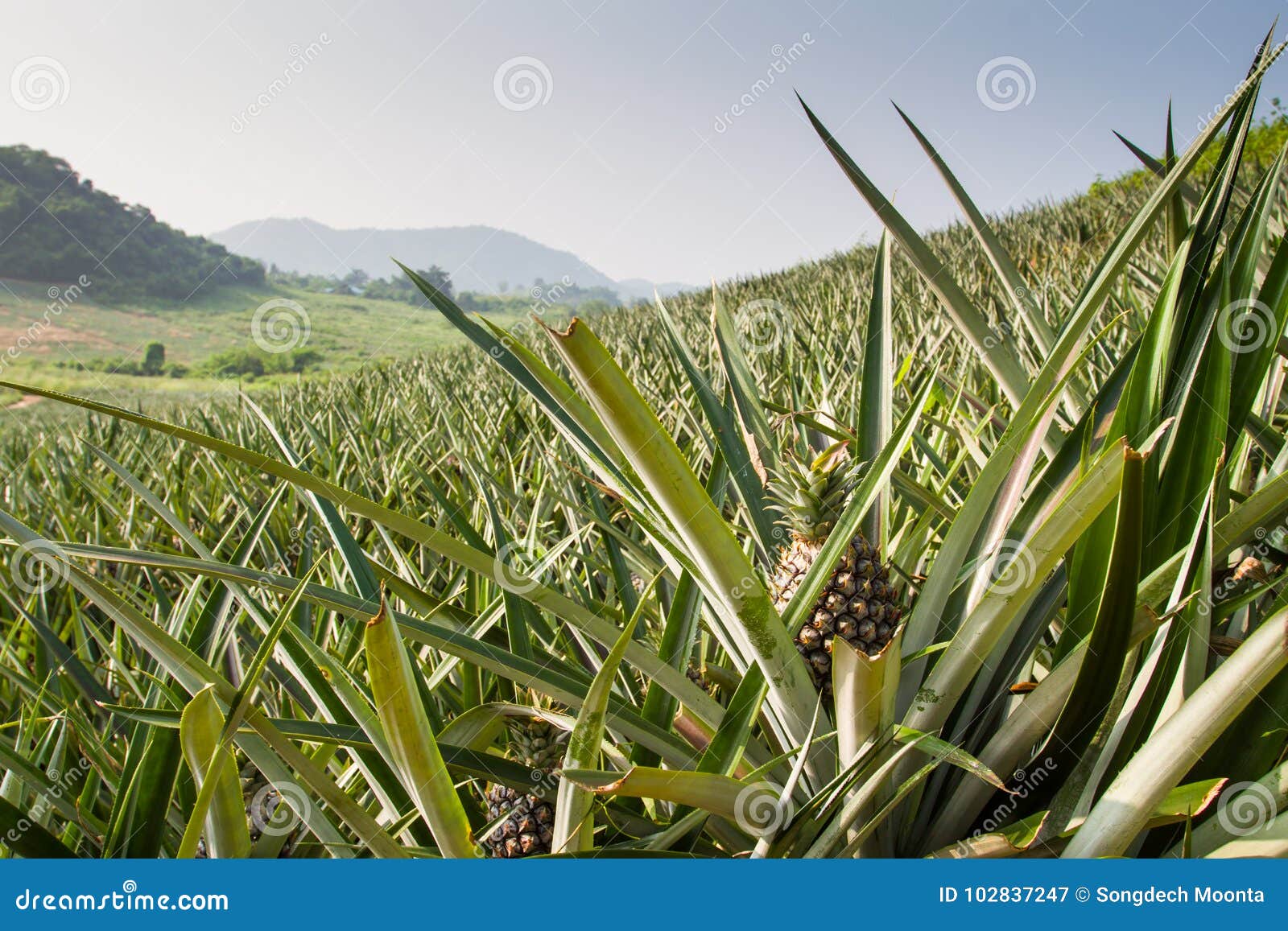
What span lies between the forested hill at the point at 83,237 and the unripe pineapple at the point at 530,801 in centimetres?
2374

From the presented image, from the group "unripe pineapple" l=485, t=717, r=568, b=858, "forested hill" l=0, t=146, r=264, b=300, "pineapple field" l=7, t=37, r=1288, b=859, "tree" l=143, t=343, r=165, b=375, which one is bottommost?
"unripe pineapple" l=485, t=717, r=568, b=858

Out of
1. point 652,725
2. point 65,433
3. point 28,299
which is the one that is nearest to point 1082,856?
point 652,725

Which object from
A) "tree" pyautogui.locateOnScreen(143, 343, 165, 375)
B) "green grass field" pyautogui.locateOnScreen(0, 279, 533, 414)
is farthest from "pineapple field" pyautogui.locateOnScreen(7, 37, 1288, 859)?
"tree" pyautogui.locateOnScreen(143, 343, 165, 375)

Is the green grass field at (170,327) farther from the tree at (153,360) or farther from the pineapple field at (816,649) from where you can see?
the pineapple field at (816,649)

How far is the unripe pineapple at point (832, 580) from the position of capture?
2.15 ft

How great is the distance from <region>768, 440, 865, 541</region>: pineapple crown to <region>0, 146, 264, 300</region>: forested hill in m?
23.8

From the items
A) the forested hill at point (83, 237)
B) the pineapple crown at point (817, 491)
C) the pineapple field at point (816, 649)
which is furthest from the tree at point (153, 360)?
the pineapple crown at point (817, 491)

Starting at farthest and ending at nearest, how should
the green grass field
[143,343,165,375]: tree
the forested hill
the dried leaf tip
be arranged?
the forested hill, [143,343,165,375]: tree, the green grass field, the dried leaf tip

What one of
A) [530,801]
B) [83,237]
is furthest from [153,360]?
[530,801]

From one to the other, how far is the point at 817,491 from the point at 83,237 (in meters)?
25.6

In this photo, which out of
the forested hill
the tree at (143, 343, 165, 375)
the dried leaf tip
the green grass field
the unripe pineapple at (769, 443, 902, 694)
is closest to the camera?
the dried leaf tip

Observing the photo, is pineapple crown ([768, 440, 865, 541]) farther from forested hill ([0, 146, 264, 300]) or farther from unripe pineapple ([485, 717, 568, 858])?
forested hill ([0, 146, 264, 300])

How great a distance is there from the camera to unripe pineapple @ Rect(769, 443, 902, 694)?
25.8 inches

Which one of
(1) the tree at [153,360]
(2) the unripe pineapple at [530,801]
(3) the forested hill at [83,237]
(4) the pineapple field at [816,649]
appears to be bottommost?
(2) the unripe pineapple at [530,801]
